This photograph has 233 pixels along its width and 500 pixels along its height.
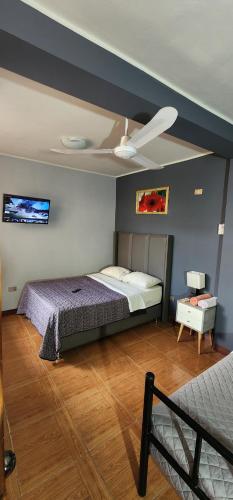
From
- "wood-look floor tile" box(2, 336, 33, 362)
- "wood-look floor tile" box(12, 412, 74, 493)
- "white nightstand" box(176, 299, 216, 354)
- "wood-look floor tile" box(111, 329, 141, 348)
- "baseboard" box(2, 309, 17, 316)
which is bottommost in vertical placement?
"wood-look floor tile" box(12, 412, 74, 493)

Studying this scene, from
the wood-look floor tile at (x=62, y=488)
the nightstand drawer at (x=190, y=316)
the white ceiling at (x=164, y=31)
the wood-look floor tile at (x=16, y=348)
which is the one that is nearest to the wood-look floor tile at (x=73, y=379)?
the wood-look floor tile at (x=16, y=348)

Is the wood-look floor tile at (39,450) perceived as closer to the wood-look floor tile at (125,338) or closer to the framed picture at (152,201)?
the wood-look floor tile at (125,338)

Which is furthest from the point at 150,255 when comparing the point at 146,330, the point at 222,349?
the point at 222,349

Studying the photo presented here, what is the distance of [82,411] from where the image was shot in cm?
190

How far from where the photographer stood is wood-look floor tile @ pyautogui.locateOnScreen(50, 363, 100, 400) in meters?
2.12

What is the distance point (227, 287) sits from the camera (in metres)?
2.78

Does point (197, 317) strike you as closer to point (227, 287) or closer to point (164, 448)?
point (227, 287)

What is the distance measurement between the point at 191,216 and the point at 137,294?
138cm

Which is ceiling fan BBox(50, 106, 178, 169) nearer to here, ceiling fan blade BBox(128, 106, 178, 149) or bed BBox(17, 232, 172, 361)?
ceiling fan blade BBox(128, 106, 178, 149)

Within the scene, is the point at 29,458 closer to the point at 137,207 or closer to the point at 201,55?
the point at 201,55

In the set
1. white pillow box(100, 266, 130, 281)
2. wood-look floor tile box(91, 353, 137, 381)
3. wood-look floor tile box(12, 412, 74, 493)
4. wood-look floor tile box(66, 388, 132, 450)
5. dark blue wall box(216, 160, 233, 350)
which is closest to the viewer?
wood-look floor tile box(12, 412, 74, 493)

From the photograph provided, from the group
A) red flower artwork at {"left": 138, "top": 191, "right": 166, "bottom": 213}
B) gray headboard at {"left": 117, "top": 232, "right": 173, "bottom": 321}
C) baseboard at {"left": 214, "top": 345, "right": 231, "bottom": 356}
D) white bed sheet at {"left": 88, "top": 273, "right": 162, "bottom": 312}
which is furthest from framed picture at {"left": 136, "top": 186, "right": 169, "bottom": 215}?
baseboard at {"left": 214, "top": 345, "right": 231, "bottom": 356}

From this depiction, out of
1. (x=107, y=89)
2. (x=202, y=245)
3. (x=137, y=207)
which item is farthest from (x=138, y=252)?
(x=107, y=89)

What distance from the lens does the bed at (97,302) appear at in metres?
2.49
